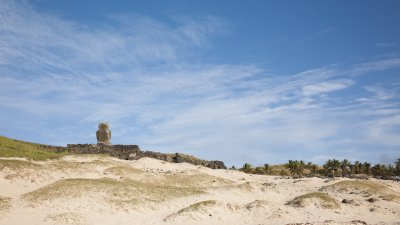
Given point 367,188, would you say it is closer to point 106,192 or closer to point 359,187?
point 359,187

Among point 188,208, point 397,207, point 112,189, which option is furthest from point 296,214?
point 112,189

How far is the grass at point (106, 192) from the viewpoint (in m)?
30.5

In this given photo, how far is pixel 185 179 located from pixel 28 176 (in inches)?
652

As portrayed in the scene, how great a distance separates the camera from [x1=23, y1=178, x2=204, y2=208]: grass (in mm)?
30500

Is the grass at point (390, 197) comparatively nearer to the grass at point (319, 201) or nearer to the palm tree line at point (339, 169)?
the grass at point (319, 201)

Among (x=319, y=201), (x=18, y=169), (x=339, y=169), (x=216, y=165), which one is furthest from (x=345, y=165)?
(x=18, y=169)

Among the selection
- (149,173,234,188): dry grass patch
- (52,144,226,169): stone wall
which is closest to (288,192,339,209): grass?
(149,173,234,188): dry grass patch

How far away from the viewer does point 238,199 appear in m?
37.0

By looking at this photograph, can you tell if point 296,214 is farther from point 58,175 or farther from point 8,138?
point 8,138

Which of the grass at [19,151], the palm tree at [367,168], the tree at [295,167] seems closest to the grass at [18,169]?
the grass at [19,151]

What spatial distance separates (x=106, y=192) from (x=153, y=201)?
12.9 ft

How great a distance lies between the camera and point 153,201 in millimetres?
32156

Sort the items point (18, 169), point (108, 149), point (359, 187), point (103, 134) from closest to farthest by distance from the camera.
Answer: point (18, 169) → point (359, 187) → point (108, 149) → point (103, 134)

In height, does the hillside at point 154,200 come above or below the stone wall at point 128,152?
below
